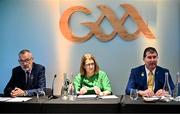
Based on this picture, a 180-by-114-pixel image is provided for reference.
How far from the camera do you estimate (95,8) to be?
488 centimetres

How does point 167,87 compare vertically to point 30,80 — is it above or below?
below

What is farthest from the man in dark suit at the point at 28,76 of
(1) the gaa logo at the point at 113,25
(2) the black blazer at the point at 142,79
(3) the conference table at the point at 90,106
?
(2) the black blazer at the point at 142,79

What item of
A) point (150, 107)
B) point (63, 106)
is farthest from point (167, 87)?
point (63, 106)

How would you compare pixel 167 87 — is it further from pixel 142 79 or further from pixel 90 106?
pixel 90 106

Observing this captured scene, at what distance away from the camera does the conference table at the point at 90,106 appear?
2.96m

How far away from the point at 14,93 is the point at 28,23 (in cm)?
159

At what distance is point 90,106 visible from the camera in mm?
3051

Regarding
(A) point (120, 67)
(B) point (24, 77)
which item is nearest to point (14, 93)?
(B) point (24, 77)

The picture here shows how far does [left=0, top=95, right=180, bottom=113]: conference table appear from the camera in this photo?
296 centimetres

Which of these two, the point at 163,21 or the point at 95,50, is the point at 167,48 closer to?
the point at 163,21

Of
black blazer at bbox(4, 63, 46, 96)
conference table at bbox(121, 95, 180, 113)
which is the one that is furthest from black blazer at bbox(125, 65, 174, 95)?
black blazer at bbox(4, 63, 46, 96)

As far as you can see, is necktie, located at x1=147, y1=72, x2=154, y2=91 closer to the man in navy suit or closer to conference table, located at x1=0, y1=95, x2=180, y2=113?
the man in navy suit

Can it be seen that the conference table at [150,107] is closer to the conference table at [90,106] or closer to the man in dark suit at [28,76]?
the conference table at [90,106]

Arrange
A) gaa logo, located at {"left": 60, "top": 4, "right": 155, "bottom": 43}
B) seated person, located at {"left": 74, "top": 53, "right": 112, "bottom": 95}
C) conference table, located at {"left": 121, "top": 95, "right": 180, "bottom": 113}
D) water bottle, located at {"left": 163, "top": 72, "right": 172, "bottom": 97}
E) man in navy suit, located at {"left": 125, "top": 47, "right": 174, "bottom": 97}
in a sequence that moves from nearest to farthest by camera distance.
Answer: conference table, located at {"left": 121, "top": 95, "right": 180, "bottom": 113}, water bottle, located at {"left": 163, "top": 72, "right": 172, "bottom": 97}, man in navy suit, located at {"left": 125, "top": 47, "right": 174, "bottom": 97}, seated person, located at {"left": 74, "top": 53, "right": 112, "bottom": 95}, gaa logo, located at {"left": 60, "top": 4, "right": 155, "bottom": 43}
